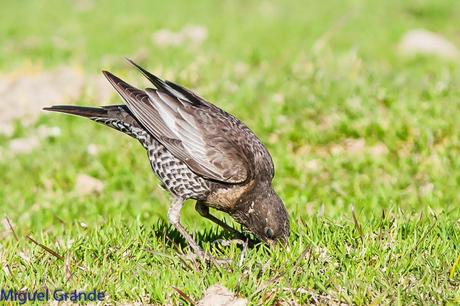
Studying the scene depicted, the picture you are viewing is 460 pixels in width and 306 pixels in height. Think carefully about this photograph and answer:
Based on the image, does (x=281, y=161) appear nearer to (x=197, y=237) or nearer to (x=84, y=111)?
(x=197, y=237)

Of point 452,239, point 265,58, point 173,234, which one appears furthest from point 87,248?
point 265,58

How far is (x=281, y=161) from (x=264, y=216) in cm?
295

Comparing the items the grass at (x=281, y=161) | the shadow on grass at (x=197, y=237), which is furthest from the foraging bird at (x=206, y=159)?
the grass at (x=281, y=161)

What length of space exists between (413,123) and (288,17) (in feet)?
26.7

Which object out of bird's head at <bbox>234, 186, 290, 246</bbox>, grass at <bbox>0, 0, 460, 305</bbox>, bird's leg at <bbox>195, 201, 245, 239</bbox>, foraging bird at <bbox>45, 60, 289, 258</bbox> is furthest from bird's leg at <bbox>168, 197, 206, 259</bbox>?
bird's head at <bbox>234, 186, 290, 246</bbox>

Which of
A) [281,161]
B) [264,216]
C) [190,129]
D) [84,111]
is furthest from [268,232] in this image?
[281,161]

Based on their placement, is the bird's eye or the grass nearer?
the grass

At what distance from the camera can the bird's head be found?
554 cm

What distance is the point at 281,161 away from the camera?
854cm

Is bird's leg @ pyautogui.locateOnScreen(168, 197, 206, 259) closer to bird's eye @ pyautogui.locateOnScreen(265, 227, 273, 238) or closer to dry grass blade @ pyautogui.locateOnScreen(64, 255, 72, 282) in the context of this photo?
bird's eye @ pyautogui.locateOnScreen(265, 227, 273, 238)

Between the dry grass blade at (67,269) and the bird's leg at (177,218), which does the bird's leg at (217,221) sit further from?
the dry grass blade at (67,269)

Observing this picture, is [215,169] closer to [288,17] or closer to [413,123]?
[413,123]

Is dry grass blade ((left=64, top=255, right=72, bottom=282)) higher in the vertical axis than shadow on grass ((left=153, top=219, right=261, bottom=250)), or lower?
higher

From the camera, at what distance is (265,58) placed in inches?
474
